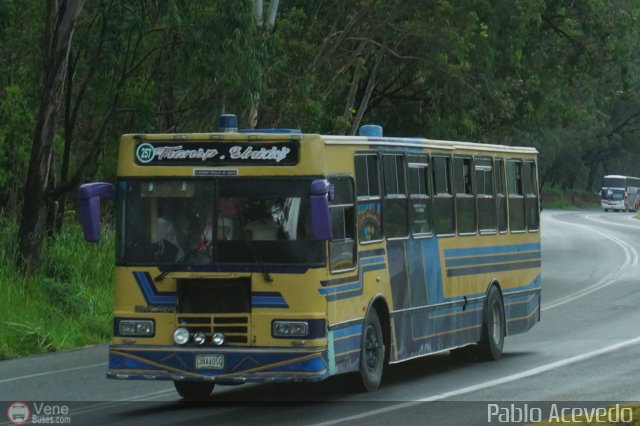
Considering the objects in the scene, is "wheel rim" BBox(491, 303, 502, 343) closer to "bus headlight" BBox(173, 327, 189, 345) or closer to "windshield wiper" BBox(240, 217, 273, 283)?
"windshield wiper" BBox(240, 217, 273, 283)

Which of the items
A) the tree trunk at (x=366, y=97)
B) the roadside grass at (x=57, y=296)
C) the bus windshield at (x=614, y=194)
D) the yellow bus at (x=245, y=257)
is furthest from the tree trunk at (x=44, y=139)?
the bus windshield at (x=614, y=194)

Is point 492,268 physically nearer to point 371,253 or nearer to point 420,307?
point 420,307

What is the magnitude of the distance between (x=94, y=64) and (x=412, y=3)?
12.0m

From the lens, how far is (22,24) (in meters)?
29.2

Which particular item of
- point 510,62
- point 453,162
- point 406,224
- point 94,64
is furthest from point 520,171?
point 510,62

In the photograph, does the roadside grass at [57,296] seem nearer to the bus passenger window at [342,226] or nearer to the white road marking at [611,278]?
the bus passenger window at [342,226]

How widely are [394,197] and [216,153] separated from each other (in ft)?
8.67

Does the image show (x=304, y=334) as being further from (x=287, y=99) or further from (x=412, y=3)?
(x=412, y=3)

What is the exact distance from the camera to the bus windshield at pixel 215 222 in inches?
556

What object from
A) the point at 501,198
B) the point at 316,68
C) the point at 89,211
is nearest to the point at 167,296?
the point at 89,211

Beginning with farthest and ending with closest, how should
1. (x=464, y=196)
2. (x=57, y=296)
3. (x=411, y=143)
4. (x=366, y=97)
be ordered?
(x=366, y=97)
(x=57, y=296)
(x=464, y=196)
(x=411, y=143)

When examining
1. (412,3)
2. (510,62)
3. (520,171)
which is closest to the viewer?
(520,171)

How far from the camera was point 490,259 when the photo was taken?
19.6 meters

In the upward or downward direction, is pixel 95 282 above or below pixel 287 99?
below
